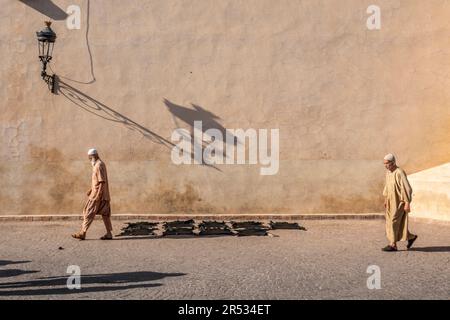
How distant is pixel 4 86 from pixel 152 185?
403 cm

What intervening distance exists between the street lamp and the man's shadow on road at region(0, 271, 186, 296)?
6.55 meters

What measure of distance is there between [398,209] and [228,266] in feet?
9.48

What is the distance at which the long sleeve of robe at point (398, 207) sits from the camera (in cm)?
781

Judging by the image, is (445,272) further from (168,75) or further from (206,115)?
(168,75)

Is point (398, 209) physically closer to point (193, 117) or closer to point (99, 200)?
point (99, 200)

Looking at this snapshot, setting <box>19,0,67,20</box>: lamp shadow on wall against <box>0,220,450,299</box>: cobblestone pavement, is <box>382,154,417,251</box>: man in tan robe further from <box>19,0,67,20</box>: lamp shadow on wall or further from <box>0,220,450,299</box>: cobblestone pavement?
<box>19,0,67,20</box>: lamp shadow on wall

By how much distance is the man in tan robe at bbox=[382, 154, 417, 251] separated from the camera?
307 inches

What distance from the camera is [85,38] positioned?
38.6 feet

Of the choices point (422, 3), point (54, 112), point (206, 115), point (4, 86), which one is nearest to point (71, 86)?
point (54, 112)

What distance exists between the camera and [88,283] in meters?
5.92

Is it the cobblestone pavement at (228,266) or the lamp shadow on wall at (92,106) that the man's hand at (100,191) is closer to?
the cobblestone pavement at (228,266)

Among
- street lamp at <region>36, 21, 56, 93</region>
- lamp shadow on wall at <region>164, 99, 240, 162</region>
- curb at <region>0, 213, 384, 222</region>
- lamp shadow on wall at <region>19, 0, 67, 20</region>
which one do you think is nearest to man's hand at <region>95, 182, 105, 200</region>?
curb at <region>0, 213, 384, 222</region>

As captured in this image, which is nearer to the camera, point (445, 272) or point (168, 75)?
point (445, 272)

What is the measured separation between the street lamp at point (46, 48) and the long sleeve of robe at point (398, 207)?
7.65m
